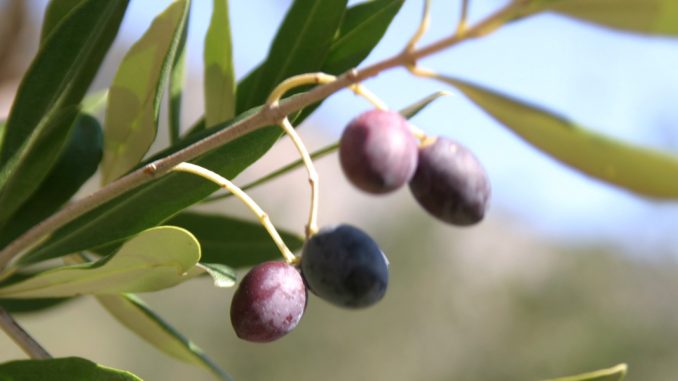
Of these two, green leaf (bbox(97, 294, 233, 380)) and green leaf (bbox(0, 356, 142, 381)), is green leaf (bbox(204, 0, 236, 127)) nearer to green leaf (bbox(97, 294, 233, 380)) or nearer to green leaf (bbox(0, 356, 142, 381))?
green leaf (bbox(97, 294, 233, 380))

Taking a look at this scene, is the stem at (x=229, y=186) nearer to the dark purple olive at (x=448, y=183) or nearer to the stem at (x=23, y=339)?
the dark purple olive at (x=448, y=183)

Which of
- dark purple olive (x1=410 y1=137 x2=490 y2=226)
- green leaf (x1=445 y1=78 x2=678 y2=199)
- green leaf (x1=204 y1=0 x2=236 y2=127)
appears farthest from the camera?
green leaf (x1=204 y1=0 x2=236 y2=127)

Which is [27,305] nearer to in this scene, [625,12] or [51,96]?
[51,96]

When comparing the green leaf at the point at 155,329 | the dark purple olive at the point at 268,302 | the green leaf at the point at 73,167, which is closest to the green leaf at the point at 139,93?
the green leaf at the point at 73,167

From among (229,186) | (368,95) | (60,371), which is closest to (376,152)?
(368,95)

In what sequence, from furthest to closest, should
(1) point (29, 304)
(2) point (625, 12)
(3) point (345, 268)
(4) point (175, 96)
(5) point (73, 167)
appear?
1. (1) point (29, 304)
2. (4) point (175, 96)
3. (5) point (73, 167)
4. (3) point (345, 268)
5. (2) point (625, 12)

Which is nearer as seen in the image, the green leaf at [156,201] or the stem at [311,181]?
the stem at [311,181]

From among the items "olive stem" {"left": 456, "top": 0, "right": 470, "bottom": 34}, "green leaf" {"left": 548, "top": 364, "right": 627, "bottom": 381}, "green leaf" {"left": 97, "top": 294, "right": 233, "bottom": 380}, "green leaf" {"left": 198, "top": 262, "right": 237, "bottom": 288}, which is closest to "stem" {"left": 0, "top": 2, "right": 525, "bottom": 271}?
"olive stem" {"left": 456, "top": 0, "right": 470, "bottom": 34}
